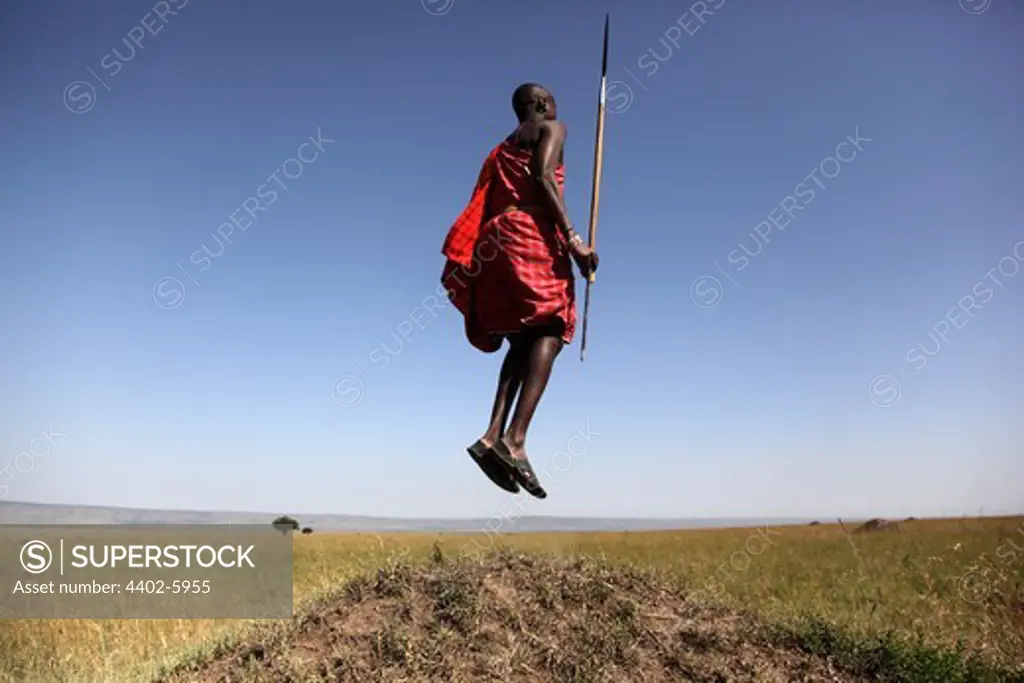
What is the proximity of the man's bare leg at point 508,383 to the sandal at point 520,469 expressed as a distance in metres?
0.21

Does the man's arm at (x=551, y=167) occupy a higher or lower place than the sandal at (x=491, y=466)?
higher

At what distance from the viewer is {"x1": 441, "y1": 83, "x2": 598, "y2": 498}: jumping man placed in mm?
5715

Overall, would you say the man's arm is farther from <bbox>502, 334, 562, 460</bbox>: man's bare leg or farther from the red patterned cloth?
<bbox>502, 334, 562, 460</bbox>: man's bare leg

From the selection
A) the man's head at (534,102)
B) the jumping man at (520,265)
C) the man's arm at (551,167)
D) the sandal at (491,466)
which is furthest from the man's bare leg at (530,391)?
the man's head at (534,102)

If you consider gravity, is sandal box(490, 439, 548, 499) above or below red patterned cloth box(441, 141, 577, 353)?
below

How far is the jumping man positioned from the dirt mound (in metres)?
1.39

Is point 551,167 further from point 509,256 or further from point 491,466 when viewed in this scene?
point 491,466

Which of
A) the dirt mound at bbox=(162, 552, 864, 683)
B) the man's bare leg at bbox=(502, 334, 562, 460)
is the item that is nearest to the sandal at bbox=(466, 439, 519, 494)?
the man's bare leg at bbox=(502, 334, 562, 460)

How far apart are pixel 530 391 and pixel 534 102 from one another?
6.92 ft

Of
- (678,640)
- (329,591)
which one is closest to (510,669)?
(678,640)

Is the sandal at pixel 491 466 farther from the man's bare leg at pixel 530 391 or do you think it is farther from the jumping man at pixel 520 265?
the man's bare leg at pixel 530 391

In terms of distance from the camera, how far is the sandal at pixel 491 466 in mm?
5664

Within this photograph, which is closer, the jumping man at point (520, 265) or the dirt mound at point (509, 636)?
the jumping man at point (520, 265)

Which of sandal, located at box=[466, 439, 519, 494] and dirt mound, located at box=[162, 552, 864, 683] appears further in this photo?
dirt mound, located at box=[162, 552, 864, 683]
